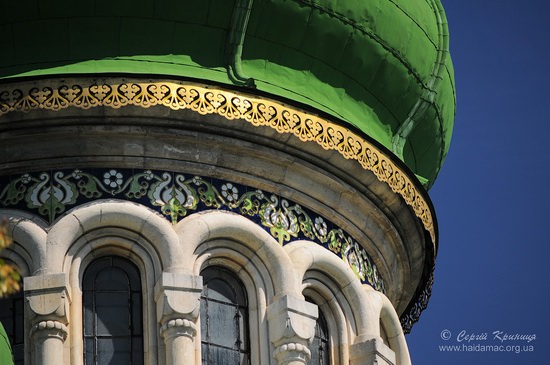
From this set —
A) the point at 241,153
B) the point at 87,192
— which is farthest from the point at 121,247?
the point at 241,153

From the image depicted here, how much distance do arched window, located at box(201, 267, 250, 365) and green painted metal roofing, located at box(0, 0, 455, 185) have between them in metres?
1.78

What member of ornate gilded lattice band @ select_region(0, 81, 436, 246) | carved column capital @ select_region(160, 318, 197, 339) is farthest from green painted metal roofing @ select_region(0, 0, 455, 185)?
carved column capital @ select_region(160, 318, 197, 339)

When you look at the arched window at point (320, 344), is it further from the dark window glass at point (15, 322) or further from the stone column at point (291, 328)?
the dark window glass at point (15, 322)

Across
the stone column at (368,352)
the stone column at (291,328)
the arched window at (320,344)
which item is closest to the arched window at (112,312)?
the stone column at (291,328)

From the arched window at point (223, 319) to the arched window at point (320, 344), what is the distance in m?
0.76

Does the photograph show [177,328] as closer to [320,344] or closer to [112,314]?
→ [112,314]

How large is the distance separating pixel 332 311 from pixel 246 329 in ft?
3.81

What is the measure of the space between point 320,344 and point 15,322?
2895 mm

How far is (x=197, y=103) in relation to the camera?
44.1 ft

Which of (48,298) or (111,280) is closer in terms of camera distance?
(48,298)

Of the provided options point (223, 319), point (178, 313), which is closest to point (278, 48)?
point (223, 319)

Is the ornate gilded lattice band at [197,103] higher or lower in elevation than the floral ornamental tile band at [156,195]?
higher

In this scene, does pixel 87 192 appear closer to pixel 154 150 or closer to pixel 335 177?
pixel 154 150

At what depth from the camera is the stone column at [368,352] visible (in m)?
14.2
